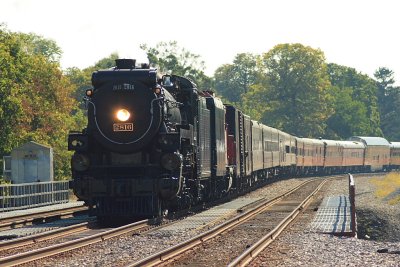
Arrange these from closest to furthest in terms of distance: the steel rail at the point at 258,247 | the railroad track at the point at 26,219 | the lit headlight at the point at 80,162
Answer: the steel rail at the point at 258,247, the lit headlight at the point at 80,162, the railroad track at the point at 26,219

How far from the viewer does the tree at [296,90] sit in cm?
10044

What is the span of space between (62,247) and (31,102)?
37232 mm

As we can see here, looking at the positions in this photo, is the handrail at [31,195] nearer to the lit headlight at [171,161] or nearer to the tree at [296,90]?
the lit headlight at [171,161]

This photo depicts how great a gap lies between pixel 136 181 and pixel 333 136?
98370mm

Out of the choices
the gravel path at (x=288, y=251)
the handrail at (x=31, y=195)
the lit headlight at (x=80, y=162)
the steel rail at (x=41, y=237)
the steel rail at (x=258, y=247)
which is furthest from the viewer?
the handrail at (x=31, y=195)

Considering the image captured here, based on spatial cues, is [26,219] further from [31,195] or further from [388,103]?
[388,103]

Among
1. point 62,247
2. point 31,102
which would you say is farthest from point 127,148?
point 31,102

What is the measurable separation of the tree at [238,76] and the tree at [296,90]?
1644 inches

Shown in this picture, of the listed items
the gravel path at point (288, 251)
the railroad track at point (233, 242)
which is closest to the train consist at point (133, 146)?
the railroad track at point (233, 242)

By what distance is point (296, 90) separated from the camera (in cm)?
10206

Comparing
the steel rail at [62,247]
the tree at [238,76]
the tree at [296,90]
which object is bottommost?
the steel rail at [62,247]

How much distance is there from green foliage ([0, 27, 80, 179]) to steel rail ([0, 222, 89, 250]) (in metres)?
23.5

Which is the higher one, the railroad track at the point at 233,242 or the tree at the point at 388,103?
the tree at the point at 388,103

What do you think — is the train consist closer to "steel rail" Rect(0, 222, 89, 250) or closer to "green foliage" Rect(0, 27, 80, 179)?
"steel rail" Rect(0, 222, 89, 250)
